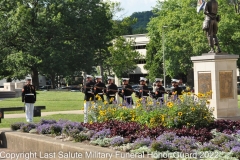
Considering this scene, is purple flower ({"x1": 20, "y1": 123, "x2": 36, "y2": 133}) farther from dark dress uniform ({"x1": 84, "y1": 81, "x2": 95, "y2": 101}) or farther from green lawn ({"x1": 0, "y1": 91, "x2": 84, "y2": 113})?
green lawn ({"x1": 0, "y1": 91, "x2": 84, "y2": 113})

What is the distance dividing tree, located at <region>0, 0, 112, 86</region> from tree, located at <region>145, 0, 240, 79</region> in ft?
27.5

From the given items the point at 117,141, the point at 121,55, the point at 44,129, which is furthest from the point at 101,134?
the point at 121,55

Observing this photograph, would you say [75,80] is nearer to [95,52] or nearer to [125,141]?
[95,52]

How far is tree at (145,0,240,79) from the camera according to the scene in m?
Result: 55.0

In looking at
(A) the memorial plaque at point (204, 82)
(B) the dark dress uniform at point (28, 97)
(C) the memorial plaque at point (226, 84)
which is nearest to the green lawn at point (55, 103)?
(B) the dark dress uniform at point (28, 97)

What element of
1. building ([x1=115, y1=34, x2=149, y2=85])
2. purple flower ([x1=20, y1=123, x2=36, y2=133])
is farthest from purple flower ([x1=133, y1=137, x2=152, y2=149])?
building ([x1=115, y1=34, x2=149, y2=85])

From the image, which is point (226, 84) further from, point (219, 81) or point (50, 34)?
point (50, 34)

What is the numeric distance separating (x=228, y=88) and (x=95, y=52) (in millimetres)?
47950

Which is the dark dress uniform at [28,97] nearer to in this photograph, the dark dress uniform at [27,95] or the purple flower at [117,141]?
the dark dress uniform at [27,95]

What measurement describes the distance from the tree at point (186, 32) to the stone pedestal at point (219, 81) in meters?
37.2

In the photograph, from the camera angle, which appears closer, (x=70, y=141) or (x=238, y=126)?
(x=70, y=141)

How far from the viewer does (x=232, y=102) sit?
16.9 m

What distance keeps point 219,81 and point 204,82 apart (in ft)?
1.82

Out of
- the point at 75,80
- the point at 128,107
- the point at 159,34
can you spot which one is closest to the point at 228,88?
the point at 128,107
